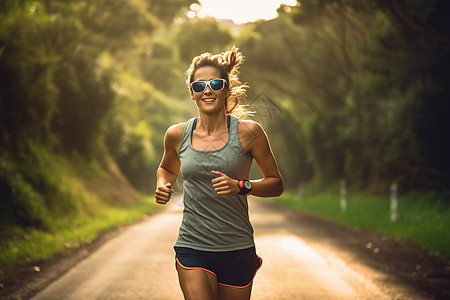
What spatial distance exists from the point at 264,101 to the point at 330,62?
84.2 ft

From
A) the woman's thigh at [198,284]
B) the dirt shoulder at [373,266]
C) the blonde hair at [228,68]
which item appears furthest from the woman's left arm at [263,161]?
the dirt shoulder at [373,266]

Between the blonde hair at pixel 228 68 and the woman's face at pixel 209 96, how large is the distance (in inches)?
1.8

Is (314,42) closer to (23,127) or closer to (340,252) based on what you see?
(23,127)

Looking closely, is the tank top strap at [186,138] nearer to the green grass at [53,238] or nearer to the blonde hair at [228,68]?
the blonde hair at [228,68]

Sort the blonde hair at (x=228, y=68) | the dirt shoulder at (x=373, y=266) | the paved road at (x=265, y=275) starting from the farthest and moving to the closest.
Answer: the dirt shoulder at (x=373, y=266) → the paved road at (x=265, y=275) → the blonde hair at (x=228, y=68)

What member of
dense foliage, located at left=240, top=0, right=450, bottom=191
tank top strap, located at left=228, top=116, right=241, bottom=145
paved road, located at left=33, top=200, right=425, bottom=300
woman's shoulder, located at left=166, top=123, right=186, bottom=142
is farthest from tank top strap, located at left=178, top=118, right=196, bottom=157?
dense foliage, located at left=240, top=0, right=450, bottom=191

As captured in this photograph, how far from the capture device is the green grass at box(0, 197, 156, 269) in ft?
31.5

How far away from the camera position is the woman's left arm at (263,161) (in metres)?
3.61

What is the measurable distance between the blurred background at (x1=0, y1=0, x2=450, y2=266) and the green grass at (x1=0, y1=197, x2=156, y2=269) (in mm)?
49

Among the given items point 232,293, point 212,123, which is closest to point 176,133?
point 212,123

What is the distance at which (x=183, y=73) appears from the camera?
22.8 metres

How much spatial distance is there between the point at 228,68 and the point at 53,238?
922cm

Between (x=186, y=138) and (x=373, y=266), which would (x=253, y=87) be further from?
(x=186, y=138)

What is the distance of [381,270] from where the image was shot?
857 centimetres
